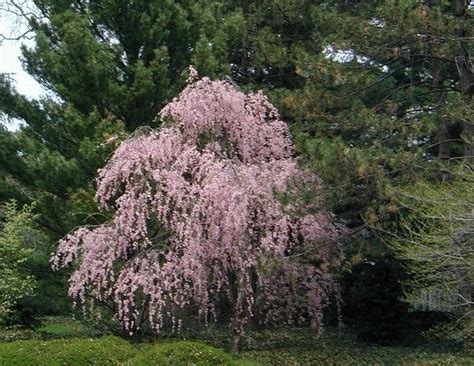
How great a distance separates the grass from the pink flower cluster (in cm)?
86

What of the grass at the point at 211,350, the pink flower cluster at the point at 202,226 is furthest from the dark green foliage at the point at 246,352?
the pink flower cluster at the point at 202,226

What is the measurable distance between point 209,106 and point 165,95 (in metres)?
2.35

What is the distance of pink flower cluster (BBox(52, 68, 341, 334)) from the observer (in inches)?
395

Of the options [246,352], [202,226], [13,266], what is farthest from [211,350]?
[13,266]

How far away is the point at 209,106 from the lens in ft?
37.1

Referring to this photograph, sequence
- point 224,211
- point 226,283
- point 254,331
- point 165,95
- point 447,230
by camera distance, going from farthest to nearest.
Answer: point 254,331 → point 165,95 → point 226,283 → point 224,211 → point 447,230

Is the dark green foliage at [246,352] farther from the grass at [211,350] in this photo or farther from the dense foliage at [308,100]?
the dense foliage at [308,100]

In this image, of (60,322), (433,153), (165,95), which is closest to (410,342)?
(433,153)

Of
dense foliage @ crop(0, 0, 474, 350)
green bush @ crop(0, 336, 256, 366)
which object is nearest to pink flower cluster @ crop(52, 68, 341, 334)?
dense foliage @ crop(0, 0, 474, 350)

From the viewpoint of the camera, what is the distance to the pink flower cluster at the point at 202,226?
10039mm

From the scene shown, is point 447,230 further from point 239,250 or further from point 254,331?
point 254,331

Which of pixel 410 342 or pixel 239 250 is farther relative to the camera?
pixel 410 342

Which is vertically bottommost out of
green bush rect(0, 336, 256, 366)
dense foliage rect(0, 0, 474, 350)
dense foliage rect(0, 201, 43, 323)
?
green bush rect(0, 336, 256, 366)

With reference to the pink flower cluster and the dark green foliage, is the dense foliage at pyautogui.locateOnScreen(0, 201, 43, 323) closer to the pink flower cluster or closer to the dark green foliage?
the pink flower cluster
